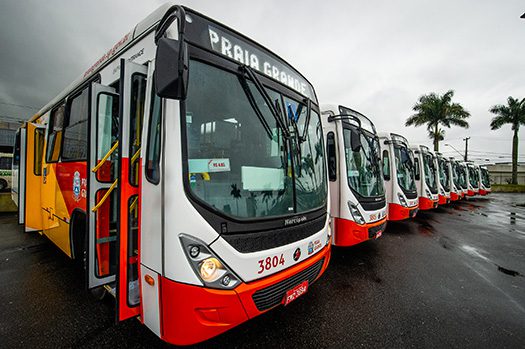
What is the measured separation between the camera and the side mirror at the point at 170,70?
1.59m

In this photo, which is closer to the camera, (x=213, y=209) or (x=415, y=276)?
(x=213, y=209)

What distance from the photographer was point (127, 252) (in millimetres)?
2070

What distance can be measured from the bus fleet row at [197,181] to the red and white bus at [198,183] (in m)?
0.01

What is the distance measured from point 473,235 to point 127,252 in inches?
374

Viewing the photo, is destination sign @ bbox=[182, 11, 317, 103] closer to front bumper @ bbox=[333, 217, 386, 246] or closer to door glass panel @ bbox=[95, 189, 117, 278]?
door glass panel @ bbox=[95, 189, 117, 278]

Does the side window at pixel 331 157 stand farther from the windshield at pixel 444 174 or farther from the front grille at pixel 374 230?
the windshield at pixel 444 174

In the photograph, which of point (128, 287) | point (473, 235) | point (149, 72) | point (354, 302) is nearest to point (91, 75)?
point (149, 72)

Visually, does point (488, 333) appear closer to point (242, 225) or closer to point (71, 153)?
point (242, 225)

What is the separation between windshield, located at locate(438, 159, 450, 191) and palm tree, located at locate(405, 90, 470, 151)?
15.0 m

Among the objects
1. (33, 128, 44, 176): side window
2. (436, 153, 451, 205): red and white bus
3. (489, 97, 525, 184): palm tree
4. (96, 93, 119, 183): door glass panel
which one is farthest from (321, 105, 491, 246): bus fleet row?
(489, 97, 525, 184): palm tree

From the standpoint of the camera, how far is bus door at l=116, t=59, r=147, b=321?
1982mm

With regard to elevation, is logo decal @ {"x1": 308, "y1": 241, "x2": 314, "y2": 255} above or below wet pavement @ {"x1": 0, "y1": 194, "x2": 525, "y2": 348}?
above

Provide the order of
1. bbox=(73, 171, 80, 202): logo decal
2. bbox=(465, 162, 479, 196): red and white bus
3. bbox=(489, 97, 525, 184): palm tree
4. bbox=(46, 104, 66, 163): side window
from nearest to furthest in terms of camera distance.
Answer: bbox=(73, 171, 80, 202): logo decal < bbox=(46, 104, 66, 163): side window < bbox=(465, 162, 479, 196): red and white bus < bbox=(489, 97, 525, 184): palm tree

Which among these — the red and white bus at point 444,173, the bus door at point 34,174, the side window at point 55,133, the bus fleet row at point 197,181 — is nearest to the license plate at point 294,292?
the bus fleet row at point 197,181
